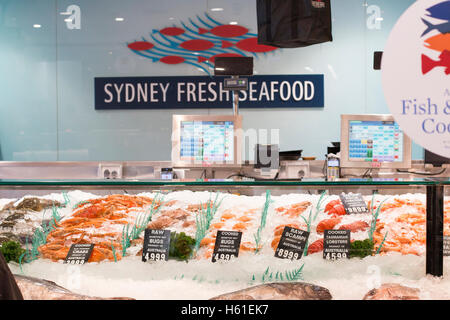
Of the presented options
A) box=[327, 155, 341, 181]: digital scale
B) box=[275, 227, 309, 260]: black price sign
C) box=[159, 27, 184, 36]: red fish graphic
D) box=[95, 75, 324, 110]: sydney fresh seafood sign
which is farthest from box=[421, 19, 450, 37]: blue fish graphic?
box=[159, 27, 184, 36]: red fish graphic

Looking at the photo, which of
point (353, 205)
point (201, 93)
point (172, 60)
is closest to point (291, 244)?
point (353, 205)

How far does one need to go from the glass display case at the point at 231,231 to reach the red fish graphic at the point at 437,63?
409 mm

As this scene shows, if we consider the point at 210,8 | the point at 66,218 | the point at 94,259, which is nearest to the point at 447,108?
the point at 94,259

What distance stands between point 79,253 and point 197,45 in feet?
15.5

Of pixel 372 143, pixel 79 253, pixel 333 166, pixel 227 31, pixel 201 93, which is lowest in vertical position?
pixel 79 253

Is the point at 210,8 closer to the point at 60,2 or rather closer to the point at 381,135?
the point at 60,2

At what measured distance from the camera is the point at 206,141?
11.8 ft

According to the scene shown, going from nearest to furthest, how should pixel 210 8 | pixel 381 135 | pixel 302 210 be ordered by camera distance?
pixel 302 210
pixel 381 135
pixel 210 8

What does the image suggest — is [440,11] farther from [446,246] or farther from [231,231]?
[231,231]

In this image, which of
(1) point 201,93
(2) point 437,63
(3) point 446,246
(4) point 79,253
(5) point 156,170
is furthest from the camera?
(1) point 201,93

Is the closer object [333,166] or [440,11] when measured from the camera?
[440,11]

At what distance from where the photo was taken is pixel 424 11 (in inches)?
53.1

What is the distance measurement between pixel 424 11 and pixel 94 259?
1512 mm
